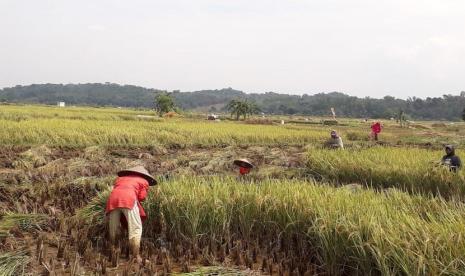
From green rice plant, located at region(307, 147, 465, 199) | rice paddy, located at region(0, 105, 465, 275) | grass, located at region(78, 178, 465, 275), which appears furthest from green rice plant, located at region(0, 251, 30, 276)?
green rice plant, located at region(307, 147, 465, 199)

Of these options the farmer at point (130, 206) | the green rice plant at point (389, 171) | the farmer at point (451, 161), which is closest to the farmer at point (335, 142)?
the green rice plant at point (389, 171)

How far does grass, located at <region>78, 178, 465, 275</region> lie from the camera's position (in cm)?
367

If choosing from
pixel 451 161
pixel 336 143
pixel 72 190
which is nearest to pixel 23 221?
pixel 72 190

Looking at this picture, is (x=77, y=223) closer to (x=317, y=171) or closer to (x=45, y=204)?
(x=45, y=204)

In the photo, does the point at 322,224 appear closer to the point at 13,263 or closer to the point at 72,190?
the point at 13,263

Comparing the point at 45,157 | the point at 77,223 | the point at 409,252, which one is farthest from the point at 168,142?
the point at 409,252

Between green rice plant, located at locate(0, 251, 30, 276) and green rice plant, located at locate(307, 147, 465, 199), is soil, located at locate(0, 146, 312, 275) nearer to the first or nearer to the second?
green rice plant, located at locate(0, 251, 30, 276)

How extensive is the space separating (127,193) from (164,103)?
42025 millimetres

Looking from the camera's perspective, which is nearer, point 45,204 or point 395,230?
point 395,230

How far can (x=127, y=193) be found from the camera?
4992 millimetres

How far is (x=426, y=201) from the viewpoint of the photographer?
5340mm

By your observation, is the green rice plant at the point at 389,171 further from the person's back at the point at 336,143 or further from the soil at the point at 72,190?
the person's back at the point at 336,143

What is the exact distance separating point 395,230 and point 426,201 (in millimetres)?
1585

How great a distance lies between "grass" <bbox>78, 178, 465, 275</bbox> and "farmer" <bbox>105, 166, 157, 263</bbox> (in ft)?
1.38
